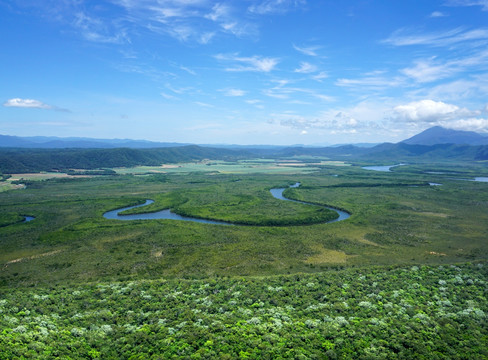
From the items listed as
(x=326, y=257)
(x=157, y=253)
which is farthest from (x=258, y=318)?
(x=157, y=253)

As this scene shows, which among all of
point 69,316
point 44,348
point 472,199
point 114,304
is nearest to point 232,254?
point 114,304

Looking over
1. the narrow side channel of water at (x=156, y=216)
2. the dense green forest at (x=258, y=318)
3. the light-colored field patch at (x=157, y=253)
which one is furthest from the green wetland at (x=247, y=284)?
the narrow side channel of water at (x=156, y=216)

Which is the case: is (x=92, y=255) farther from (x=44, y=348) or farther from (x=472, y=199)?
(x=472, y=199)

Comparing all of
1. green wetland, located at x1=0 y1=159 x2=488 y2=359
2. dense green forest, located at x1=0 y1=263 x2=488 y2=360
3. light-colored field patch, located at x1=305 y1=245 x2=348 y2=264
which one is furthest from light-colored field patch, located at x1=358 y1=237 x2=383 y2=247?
dense green forest, located at x1=0 y1=263 x2=488 y2=360

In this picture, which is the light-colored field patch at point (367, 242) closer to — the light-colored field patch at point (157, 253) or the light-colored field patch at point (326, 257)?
the light-colored field patch at point (326, 257)

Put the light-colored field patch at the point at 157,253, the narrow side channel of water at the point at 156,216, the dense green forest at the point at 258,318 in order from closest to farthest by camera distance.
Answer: the dense green forest at the point at 258,318 → the light-colored field patch at the point at 157,253 → the narrow side channel of water at the point at 156,216
